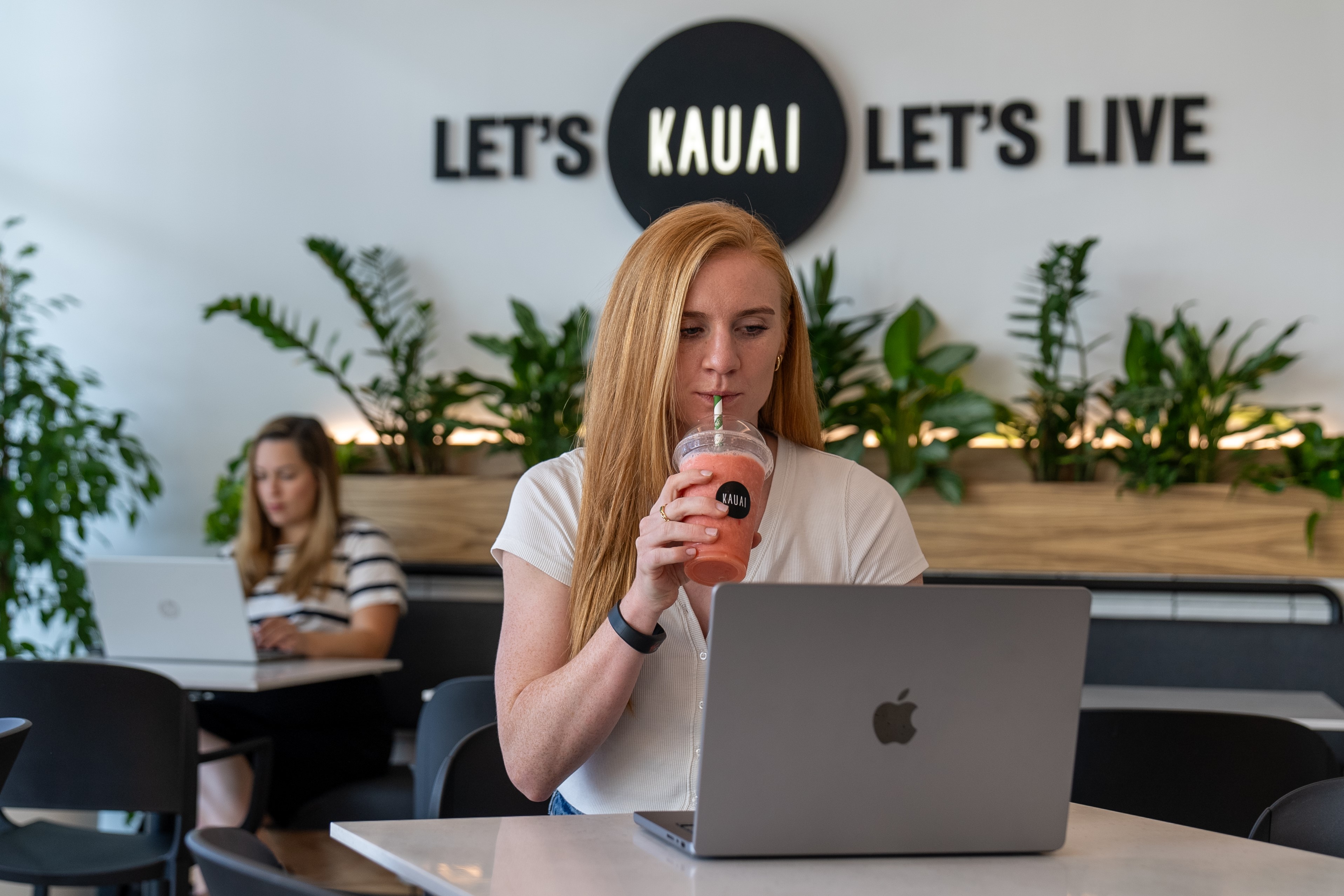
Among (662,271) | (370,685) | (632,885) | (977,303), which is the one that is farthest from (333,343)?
(632,885)

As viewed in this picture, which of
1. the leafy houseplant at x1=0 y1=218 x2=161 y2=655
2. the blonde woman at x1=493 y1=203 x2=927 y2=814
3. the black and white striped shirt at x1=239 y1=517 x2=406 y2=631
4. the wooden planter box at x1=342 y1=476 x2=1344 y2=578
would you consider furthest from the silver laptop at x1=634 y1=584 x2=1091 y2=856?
the leafy houseplant at x1=0 y1=218 x2=161 y2=655

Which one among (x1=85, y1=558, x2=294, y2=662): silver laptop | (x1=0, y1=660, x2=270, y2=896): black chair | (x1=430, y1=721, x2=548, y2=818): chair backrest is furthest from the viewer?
(x1=85, y1=558, x2=294, y2=662): silver laptop

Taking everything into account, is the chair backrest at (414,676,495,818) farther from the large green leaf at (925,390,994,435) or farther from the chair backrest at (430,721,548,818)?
the large green leaf at (925,390,994,435)

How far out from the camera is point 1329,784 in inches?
54.7

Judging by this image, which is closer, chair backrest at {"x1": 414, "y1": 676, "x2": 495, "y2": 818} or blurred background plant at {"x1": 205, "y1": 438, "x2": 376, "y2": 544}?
chair backrest at {"x1": 414, "y1": 676, "x2": 495, "y2": 818}

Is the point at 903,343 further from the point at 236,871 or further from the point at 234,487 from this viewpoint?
the point at 236,871

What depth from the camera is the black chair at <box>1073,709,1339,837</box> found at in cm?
187

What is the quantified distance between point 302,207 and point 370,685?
1.83 meters

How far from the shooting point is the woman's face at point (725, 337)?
4.91 feet

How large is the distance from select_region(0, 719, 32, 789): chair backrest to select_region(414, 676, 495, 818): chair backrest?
2.38 ft

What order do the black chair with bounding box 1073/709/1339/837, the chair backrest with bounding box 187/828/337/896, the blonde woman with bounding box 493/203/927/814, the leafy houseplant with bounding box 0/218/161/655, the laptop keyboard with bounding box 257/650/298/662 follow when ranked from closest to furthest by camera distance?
the chair backrest with bounding box 187/828/337/896 < the blonde woman with bounding box 493/203/927/814 < the black chair with bounding box 1073/709/1339/837 < the laptop keyboard with bounding box 257/650/298/662 < the leafy houseplant with bounding box 0/218/161/655

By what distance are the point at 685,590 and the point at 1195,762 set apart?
96 centimetres

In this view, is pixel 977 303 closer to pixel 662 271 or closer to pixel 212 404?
pixel 662 271

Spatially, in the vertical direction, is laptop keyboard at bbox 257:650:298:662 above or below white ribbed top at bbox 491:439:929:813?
below
